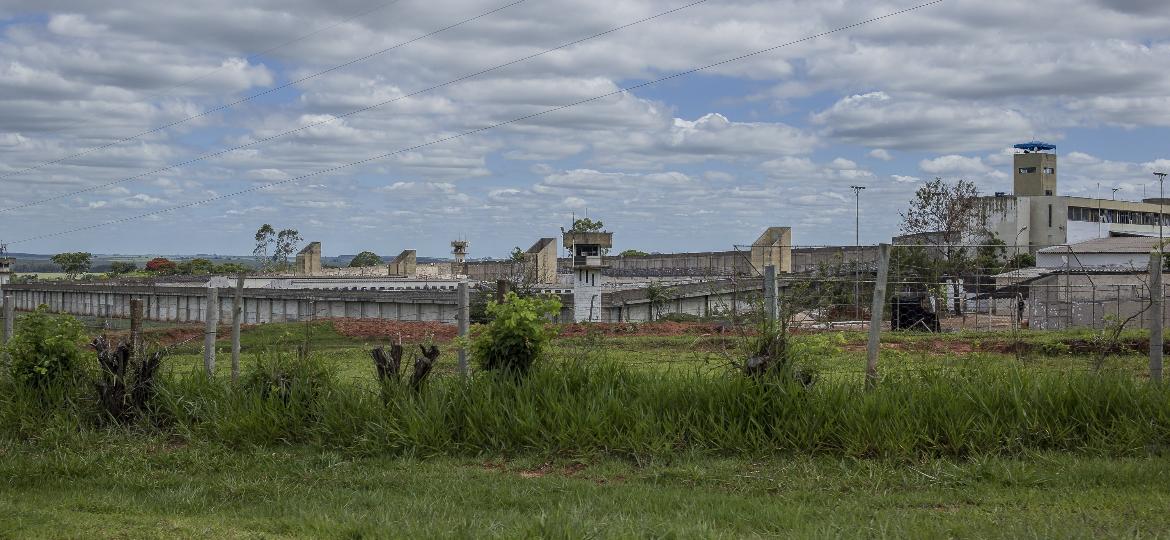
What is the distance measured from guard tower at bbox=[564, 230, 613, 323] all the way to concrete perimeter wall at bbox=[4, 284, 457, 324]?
5.43 metres

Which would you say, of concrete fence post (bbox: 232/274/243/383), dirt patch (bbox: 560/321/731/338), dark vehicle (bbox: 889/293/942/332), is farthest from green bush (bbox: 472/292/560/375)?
dark vehicle (bbox: 889/293/942/332)

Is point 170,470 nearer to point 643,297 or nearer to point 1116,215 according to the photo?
point 643,297

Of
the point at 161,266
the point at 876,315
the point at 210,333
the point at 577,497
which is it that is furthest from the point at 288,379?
the point at 161,266

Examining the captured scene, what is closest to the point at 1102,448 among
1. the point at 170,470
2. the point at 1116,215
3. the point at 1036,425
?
the point at 1036,425

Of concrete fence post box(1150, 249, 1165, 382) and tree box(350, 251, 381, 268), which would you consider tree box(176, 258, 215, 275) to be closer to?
tree box(350, 251, 381, 268)

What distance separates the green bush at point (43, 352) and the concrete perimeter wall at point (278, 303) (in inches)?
1051

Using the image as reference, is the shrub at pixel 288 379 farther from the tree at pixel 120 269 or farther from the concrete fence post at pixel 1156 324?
the tree at pixel 120 269

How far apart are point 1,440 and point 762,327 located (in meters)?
7.89

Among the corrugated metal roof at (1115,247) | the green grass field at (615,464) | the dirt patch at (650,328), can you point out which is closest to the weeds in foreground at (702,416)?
the green grass field at (615,464)

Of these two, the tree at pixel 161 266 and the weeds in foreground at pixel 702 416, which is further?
the tree at pixel 161 266

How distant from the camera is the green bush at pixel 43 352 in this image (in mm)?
12406

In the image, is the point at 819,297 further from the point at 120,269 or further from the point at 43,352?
the point at 120,269

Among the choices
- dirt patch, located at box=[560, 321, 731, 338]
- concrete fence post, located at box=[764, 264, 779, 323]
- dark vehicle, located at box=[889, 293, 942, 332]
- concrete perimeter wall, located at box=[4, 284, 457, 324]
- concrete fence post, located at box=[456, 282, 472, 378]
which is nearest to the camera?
concrete fence post, located at box=[764, 264, 779, 323]

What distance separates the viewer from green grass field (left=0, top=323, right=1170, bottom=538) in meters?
6.92
